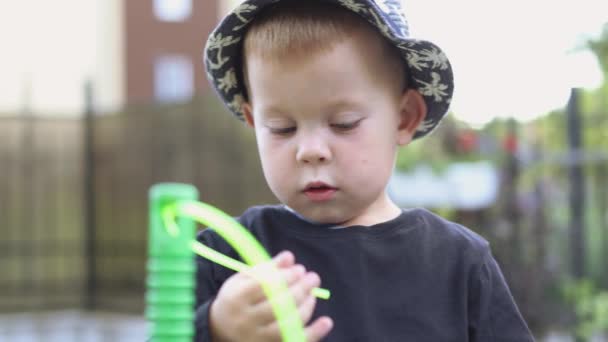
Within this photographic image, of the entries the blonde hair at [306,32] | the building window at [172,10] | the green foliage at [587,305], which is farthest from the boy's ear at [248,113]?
the building window at [172,10]

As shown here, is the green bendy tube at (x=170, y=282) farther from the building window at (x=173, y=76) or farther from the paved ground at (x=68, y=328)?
the building window at (x=173, y=76)

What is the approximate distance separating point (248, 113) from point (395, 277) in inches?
18.4

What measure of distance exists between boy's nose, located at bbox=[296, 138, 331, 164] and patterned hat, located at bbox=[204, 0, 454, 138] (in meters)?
0.26

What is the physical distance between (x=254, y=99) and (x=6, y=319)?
6.76 m

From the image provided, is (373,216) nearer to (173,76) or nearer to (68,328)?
(68,328)

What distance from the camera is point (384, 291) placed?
1462mm

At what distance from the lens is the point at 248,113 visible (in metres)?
1.71

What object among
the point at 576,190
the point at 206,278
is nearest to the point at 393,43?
the point at 206,278

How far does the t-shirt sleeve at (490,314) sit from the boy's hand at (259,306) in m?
0.56

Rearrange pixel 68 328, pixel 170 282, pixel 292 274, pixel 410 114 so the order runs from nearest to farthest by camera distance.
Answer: pixel 170 282, pixel 292 274, pixel 410 114, pixel 68 328

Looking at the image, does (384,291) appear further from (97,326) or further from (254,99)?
(97,326)

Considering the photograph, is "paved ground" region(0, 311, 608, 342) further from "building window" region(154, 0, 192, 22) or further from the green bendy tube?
"building window" region(154, 0, 192, 22)

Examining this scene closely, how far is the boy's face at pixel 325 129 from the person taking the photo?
1.41 m

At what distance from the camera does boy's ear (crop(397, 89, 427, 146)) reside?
1.68m
